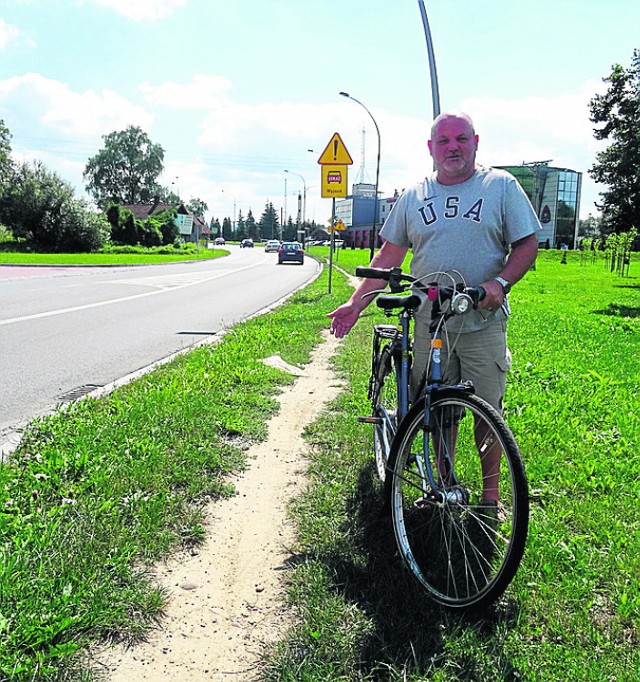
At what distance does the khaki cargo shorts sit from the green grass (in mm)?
804

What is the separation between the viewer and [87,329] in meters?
10.4

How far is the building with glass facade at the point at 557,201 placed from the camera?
97.1 metres

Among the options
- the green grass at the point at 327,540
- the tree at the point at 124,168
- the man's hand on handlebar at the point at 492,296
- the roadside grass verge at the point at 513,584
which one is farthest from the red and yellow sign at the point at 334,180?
the tree at the point at 124,168

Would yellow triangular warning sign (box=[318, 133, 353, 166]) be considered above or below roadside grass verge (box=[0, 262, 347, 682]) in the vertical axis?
above

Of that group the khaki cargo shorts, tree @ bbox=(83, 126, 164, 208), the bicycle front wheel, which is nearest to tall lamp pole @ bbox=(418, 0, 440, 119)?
the khaki cargo shorts

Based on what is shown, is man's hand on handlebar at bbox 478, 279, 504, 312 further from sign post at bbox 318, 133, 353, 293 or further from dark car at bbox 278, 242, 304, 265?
dark car at bbox 278, 242, 304, 265

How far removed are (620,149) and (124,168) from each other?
82327 millimetres

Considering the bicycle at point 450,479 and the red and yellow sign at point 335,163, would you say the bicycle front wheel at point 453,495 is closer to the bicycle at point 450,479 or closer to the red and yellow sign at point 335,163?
the bicycle at point 450,479

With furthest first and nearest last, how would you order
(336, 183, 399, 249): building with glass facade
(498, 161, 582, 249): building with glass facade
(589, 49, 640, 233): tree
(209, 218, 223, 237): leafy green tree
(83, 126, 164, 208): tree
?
(209, 218, 223, 237): leafy green tree → (336, 183, 399, 249): building with glass facade → (498, 161, 582, 249): building with glass facade → (83, 126, 164, 208): tree → (589, 49, 640, 233): tree

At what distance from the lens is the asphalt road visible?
6.62m

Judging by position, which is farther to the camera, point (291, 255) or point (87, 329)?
point (291, 255)

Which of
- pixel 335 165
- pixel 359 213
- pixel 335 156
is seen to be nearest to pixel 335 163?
pixel 335 165

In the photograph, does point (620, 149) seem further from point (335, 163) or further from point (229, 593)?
point (229, 593)

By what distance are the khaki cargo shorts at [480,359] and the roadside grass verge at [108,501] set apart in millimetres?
1613
